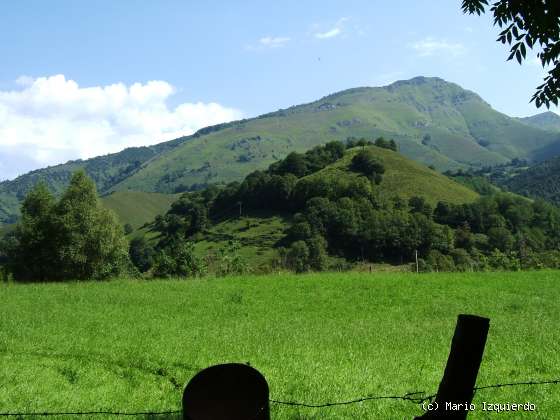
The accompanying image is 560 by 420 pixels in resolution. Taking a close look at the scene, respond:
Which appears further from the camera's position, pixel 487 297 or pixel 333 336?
pixel 487 297

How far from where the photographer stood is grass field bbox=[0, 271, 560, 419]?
477 inches

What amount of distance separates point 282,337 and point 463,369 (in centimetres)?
1558

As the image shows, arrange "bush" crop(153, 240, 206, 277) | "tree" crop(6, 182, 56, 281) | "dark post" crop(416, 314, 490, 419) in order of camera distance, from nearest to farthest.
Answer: "dark post" crop(416, 314, 490, 419) → "tree" crop(6, 182, 56, 281) → "bush" crop(153, 240, 206, 277)

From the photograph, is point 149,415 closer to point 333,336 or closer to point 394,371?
point 394,371

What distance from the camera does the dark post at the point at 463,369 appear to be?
18.9 ft

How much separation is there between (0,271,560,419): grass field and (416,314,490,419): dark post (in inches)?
174

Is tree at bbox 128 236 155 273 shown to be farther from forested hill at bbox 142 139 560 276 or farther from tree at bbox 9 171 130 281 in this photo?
tree at bbox 9 171 130 281

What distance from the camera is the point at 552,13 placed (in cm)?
735

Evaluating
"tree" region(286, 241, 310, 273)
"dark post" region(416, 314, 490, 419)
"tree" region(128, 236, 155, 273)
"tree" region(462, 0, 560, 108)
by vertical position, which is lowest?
"tree" region(286, 241, 310, 273)

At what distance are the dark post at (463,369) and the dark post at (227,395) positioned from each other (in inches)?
77.8

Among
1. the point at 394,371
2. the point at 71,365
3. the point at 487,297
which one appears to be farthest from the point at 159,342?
the point at 487,297

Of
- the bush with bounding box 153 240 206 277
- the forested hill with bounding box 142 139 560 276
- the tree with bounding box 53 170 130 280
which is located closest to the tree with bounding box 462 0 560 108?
the tree with bounding box 53 170 130 280

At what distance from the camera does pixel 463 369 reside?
588cm

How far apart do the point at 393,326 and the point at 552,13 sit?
18034 millimetres
